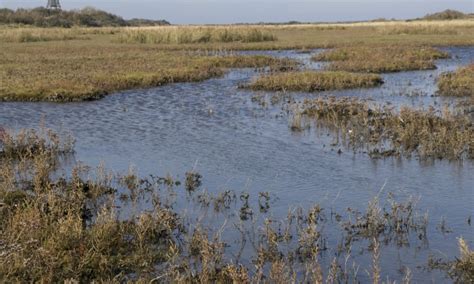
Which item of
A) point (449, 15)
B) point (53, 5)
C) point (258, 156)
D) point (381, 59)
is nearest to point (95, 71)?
point (381, 59)

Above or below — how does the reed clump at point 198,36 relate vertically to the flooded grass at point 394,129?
above

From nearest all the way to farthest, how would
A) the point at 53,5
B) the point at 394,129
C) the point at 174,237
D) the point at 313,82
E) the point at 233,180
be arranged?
the point at 174,237 → the point at 233,180 → the point at 394,129 → the point at 313,82 → the point at 53,5

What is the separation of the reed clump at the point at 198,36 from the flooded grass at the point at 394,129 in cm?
3545

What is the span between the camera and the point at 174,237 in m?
8.89

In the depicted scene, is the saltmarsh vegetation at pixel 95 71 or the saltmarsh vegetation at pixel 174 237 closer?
the saltmarsh vegetation at pixel 174 237

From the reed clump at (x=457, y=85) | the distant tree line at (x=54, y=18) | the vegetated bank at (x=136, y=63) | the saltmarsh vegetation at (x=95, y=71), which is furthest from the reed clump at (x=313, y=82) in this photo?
the distant tree line at (x=54, y=18)

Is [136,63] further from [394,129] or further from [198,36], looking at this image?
[394,129]

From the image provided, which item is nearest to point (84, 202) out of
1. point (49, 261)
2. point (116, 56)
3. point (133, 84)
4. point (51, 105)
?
point (49, 261)

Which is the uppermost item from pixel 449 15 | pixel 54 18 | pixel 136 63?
pixel 449 15

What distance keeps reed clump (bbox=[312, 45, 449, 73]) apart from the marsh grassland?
9.76 feet

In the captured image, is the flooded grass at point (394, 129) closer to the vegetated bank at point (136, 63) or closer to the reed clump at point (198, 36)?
the vegetated bank at point (136, 63)

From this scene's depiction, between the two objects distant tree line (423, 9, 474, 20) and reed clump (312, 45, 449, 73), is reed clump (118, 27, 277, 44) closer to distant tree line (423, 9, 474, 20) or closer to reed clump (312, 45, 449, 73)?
reed clump (312, 45, 449, 73)

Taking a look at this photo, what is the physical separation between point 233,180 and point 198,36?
142 feet

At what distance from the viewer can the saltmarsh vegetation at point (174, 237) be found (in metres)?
7.08
